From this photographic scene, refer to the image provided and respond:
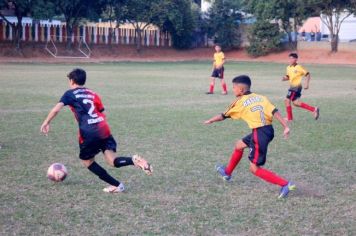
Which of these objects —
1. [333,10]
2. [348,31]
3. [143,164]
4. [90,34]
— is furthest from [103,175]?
[348,31]

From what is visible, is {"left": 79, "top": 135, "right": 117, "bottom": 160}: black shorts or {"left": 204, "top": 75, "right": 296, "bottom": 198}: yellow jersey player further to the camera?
{"left": 204, "top": 75, "right": 296, "bottom": 198}: yellow jersey player

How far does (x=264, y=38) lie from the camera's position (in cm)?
4988

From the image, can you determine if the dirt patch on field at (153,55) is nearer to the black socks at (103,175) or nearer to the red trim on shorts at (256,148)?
the black socks at (103,175)

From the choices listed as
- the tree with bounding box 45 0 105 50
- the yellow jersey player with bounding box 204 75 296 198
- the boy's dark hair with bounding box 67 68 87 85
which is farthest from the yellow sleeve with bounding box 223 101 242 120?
the tree with bounding box 45 0 105 50

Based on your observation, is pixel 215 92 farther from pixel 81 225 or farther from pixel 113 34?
pixel 113 34

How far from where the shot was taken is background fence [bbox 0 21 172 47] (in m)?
44.8

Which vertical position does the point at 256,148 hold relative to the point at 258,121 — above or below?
below

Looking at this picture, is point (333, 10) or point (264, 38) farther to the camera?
point (264, 38)

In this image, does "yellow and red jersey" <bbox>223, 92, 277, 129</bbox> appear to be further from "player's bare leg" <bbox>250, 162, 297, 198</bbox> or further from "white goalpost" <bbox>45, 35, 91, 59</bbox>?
"white goalpost" <bbox>45, 35, 91, 59</bbox>

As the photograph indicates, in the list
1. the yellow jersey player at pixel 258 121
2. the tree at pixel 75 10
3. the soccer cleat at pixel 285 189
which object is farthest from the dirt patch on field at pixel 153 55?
the soccer cleat at pixel 285 189

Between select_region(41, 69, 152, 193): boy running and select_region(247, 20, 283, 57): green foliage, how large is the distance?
43.9m

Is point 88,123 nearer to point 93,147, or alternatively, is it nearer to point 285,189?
point 93,147

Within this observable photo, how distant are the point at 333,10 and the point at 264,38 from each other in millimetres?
6995

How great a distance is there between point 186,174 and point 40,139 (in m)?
3.58
